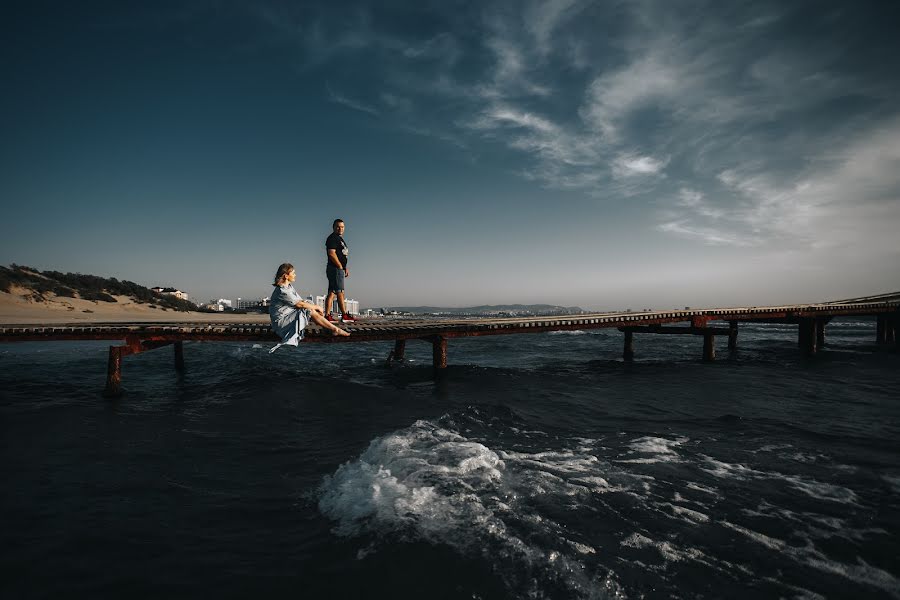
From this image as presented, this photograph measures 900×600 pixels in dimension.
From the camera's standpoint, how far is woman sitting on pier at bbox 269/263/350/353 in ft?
24.7

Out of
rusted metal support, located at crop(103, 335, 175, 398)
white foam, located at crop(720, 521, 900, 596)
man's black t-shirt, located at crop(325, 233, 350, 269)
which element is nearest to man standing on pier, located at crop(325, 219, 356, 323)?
man's black t-shirt, located at crop(325, 233, 350, 269)

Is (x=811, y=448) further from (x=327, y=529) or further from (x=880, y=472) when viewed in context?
(x=327, y=529)

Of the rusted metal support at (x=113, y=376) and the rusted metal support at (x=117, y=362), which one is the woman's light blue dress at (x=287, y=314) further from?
the rusted metal support at (x=113, y=376)

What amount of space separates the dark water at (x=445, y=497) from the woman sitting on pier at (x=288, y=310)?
1.95 m

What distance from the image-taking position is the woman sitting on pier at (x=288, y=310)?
297 inches

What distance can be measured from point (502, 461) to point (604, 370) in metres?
11.9

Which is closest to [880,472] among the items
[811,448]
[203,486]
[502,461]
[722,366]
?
[811,448]

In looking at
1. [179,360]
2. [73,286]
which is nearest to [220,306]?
[73,286]

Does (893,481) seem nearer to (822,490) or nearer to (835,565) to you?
(822,490)

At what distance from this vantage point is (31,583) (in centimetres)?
302

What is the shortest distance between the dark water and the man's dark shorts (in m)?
3.04

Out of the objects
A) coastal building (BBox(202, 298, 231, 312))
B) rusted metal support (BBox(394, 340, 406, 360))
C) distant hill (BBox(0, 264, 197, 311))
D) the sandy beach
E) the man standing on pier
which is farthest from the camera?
coastal building (BBox(202, 298, 231, 312))

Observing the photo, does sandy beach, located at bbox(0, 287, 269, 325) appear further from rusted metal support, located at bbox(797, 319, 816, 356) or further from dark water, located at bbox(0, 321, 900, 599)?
rusted metal support, located at bbox(797, 319, 816, 356)

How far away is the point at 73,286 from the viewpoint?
39844 mm
